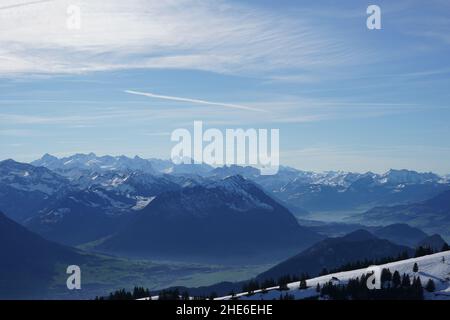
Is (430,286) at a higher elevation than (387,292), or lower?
higher

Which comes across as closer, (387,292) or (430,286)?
(430,286)

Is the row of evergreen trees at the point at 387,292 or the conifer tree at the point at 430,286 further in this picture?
the conifer tree at the point at 430,286

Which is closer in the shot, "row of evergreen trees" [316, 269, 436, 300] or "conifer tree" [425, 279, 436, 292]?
"row of evergreen trees" [316, 269, 436, 300]
